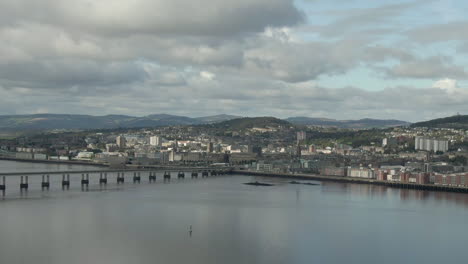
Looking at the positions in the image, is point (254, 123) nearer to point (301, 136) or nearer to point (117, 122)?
point (301, 136)

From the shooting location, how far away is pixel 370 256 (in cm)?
1712

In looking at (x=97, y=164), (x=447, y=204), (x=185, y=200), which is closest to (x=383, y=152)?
(x=97, y=164)

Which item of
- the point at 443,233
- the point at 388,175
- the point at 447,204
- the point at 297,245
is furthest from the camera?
the point at 388,175

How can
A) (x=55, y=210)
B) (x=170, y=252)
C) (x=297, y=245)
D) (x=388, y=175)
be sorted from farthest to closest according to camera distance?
1. (x=388, y=175)
2. (x=55, y=210)
3. (x=297, y=245)
4. (x=170, y=252)

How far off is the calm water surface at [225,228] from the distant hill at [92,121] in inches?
5304

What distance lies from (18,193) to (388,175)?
961 inches

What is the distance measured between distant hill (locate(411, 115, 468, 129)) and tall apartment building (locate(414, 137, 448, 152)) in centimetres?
1669

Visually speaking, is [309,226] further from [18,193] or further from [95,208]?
[18,193]

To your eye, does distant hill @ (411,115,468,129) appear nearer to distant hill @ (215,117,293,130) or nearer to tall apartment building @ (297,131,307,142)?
tall apartment building @ (297,131,307,142)

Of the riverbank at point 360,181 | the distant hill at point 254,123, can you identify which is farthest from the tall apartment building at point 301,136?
the riverbank at point 360,181

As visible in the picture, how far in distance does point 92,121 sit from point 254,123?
83.2 m

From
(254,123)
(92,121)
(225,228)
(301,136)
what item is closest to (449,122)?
(301,136)

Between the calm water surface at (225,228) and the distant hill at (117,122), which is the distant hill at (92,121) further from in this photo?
the calm water surface at (225,228)

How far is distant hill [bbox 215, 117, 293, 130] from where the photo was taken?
10669 centimetres
